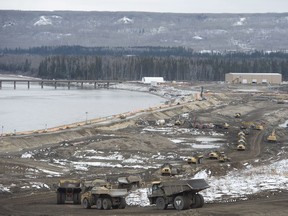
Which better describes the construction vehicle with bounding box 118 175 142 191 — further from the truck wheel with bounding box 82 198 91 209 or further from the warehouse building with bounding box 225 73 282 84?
the warehouse building with bounding box 225 73 282 84

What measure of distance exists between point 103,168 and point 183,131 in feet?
84.7

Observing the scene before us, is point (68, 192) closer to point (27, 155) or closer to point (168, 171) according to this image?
point (168, 171)

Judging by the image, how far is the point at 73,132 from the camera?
63375 mm

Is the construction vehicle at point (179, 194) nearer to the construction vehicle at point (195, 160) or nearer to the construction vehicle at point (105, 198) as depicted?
the construction vehicle at point (105, 198)

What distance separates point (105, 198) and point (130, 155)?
22.3 m

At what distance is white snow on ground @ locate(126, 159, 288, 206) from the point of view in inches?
1259

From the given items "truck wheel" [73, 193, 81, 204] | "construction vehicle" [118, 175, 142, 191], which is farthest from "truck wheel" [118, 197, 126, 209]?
"construction vehicle" [118, 175, 142, 191]

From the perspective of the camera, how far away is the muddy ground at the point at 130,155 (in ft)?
97.2

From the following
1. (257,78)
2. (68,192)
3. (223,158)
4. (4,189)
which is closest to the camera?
(68,192)

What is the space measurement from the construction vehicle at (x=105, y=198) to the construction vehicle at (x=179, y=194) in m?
1.31

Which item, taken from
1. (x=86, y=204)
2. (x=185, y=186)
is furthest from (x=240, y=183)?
(x=86, y=204)

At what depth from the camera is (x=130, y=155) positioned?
169 ft

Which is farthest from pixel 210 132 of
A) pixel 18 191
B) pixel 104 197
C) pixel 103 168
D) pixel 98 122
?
pixel 104 197

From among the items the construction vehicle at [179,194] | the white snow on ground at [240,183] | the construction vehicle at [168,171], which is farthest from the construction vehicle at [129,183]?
the construction vehicle at [168,171]
